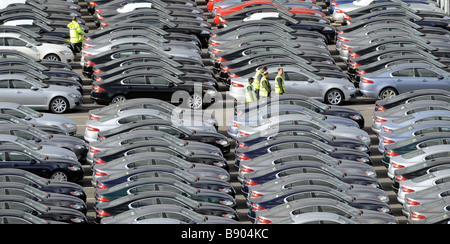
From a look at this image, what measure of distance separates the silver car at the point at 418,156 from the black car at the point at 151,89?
8379mm

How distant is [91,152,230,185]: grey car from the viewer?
27047 millimetres

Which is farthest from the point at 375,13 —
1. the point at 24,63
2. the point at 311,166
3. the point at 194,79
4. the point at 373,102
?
the point at 311,166

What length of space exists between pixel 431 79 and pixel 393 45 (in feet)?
9.74

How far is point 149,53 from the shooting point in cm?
3706

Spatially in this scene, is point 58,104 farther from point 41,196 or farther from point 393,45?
point 393,45

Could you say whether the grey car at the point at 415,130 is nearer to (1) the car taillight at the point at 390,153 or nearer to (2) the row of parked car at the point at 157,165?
(1) the car taillight at the point at 390,153

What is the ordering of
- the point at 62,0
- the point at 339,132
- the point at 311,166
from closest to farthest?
1. the point at 311,166
2. the point at 339,132
3. the point at 62,0

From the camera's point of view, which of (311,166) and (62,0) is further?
(62,0)

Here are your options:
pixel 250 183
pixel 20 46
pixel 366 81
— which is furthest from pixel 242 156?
pixel 20 46

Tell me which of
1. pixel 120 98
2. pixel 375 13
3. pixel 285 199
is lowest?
pixel 285 199

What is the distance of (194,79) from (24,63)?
223 inches
